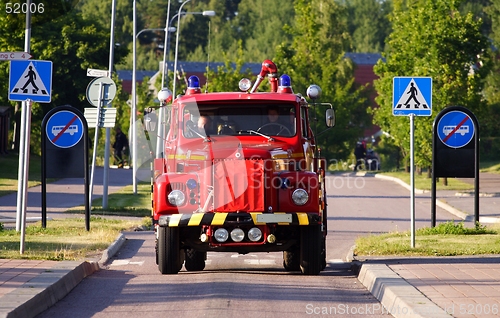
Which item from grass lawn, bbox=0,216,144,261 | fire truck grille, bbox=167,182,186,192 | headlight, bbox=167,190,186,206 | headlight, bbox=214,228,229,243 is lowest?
grass lawn, bbox=0,216,144,261

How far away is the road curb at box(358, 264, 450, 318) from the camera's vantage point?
9407 millimetres

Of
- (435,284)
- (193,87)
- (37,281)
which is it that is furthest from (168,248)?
(435,284)

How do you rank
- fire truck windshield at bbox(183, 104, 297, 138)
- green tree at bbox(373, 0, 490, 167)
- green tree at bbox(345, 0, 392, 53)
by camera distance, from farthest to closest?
1. green tree at bbox(345, 0, 392, 53)
2. green tree at bbox(373, 0, 490, 167)
3. fire truck windshield at bbox(183, 104, 297, 138)

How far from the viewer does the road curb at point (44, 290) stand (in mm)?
9344

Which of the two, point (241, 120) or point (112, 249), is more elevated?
point (241, 120)

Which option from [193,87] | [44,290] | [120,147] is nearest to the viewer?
[44,290]

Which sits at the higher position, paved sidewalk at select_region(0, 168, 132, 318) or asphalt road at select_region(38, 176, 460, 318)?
paved sidewalk at select_region(0, 168, 132, 318)

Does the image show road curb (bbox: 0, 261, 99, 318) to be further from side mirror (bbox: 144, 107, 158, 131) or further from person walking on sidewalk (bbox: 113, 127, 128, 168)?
person walking on sidewalk (bbox: 113, 127, 128, 168)

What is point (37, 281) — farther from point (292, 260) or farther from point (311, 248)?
point (292, 260)

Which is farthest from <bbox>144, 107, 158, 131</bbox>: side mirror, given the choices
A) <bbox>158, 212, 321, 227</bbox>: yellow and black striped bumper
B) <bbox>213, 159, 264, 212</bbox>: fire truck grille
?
<bbox>158, 212, 321, 227</bbox>: yellow and black striped bumper

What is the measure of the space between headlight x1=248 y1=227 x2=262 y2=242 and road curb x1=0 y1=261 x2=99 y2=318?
2.20 meters

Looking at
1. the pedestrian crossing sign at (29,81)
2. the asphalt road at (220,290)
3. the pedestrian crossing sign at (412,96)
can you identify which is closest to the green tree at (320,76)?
the pedestrian crossing sign at (412,96)

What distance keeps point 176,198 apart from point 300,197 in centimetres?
158

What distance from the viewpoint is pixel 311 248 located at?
13.2m
